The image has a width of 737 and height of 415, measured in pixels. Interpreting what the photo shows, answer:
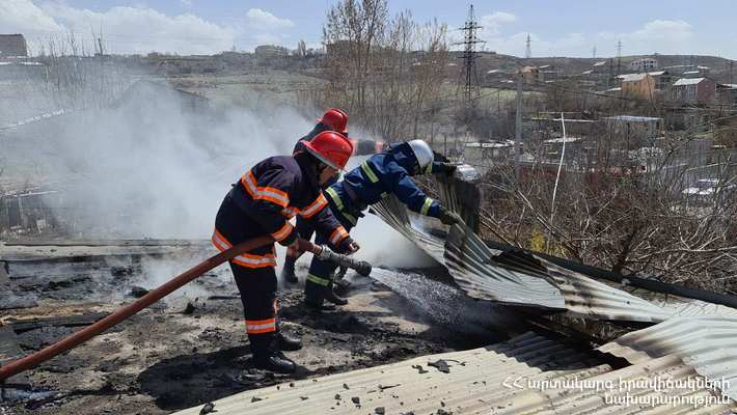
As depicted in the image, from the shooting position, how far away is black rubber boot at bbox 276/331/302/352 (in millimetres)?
3854

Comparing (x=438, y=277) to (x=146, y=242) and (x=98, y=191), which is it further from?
(x=98, y=191)

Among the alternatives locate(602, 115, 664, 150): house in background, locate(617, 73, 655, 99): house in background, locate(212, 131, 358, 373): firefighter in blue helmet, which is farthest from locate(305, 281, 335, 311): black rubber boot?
locate(617, 73, 655, 99): house in background

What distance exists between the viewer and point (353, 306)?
4.98m

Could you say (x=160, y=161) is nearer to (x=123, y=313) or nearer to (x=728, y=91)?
(x=123, y=313)

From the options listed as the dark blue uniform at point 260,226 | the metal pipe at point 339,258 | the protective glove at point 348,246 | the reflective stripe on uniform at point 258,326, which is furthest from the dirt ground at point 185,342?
the protective glove at point 348,246

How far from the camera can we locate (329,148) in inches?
142

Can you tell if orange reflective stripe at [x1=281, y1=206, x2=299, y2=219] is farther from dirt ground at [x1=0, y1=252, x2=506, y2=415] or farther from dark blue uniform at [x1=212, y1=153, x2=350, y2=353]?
dirt ground at [x1=0, y1=252, x2=506, y2=415]

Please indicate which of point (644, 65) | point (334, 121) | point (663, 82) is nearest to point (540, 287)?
point (334, 121)

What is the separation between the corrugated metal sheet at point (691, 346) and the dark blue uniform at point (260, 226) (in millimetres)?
→ 2041

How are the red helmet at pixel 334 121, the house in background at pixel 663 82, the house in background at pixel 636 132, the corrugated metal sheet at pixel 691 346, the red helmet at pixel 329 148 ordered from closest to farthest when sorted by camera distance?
1. the corrugated metal sheet at pixel 691 346
2. the red helmet at pixel 329 148
3. the red helmet at pixel 334 121
4. the house in background at pixel 636 132
5. the house in background at pixel 663 82

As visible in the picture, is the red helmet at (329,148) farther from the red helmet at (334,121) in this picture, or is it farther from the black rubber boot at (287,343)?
the red helmet at (334,121)

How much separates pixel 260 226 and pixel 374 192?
6.01 ft

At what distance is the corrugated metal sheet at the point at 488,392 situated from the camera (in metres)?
2.56

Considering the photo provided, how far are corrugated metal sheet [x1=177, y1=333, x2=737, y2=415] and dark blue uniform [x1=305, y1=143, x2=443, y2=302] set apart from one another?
1.93 meters
